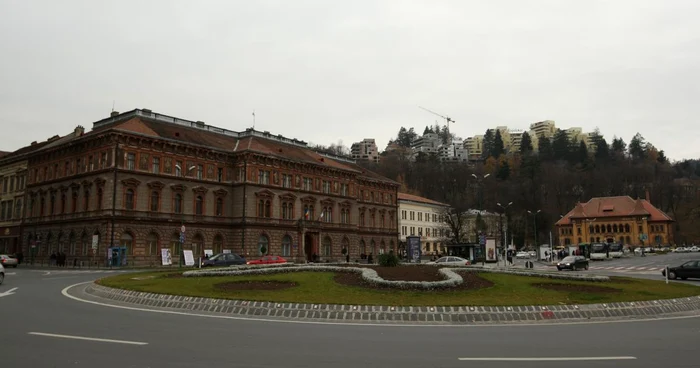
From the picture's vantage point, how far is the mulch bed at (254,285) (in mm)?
20188

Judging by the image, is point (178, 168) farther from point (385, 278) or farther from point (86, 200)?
point (385, 278)

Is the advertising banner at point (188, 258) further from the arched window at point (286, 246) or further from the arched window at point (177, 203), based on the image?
the arched window at point (286, 246)

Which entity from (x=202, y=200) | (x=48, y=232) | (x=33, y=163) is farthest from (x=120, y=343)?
(x=33, y=163)

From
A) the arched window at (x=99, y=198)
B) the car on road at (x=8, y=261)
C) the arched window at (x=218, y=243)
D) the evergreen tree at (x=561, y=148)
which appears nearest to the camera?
the car on road at (x=8, y=261)

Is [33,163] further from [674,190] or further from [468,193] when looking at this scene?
[674,190]

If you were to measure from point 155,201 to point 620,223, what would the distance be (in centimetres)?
11238

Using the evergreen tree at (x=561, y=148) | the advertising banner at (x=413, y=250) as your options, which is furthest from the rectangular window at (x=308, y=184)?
the evergreen tree at (x=561, y=148)

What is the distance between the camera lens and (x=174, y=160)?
61.8 meters

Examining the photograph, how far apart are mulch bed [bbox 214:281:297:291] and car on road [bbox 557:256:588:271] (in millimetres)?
35433

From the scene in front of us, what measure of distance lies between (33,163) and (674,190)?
168821 millimetres

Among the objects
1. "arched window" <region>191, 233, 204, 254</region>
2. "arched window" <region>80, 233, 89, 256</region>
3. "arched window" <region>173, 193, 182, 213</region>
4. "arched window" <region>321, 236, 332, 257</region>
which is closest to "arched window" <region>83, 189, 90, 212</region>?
"arched window" <region>80, 233, 89, 256</region>

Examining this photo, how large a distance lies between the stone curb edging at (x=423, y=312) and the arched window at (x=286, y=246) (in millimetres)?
53336

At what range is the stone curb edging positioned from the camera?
15250 mm

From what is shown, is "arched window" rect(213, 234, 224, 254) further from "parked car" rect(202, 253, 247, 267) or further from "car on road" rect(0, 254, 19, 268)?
"parked car" rect(202, 253, 247, 267)
